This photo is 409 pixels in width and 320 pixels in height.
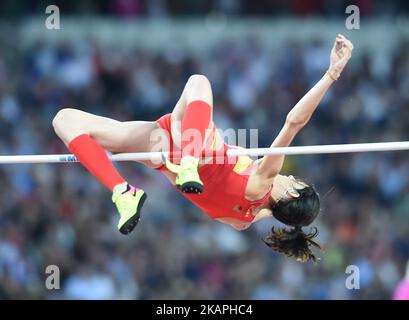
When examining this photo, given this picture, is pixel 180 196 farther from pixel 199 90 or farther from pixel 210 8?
pixel 199 90

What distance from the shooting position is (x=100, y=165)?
20.3 ft

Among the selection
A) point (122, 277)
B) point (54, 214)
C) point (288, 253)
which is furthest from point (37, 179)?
point (288, 253)

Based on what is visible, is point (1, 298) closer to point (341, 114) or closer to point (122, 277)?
point (122, 277)

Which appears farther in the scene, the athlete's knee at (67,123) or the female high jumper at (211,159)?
the athlete's knee at (67,123)

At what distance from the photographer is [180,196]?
11094 mm

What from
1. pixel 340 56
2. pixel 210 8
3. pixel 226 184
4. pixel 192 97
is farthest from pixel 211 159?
pixel 210 8

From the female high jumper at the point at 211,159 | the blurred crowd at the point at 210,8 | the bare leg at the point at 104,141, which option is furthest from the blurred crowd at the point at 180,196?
the bare leg at the point at 104,141

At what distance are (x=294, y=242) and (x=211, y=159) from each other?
0.86m

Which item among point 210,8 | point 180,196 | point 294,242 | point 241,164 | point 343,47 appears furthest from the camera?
point 210,8

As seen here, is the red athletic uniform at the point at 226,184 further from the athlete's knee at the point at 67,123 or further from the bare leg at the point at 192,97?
the athlete's knee at the point at 67,123

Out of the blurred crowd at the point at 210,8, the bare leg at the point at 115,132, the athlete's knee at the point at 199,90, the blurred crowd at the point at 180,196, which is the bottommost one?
the blurred crowd at the point at 180,196

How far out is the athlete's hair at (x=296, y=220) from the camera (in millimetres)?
6488

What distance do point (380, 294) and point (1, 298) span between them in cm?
370

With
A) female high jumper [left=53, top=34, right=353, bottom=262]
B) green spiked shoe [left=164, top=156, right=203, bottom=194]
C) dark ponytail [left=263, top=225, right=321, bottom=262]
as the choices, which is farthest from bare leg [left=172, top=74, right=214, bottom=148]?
dark ponytail [left=263, top=225, right=321, bottom=262]
